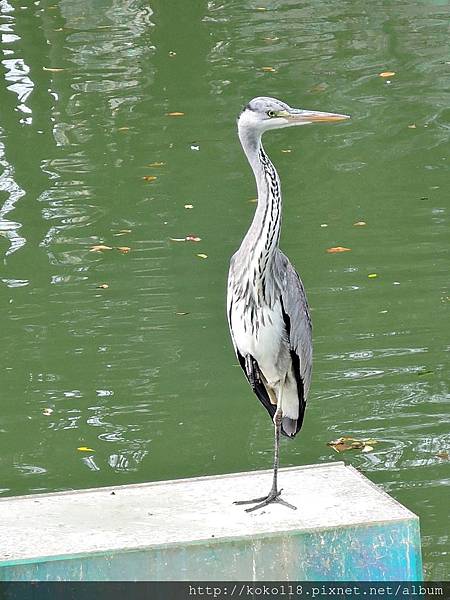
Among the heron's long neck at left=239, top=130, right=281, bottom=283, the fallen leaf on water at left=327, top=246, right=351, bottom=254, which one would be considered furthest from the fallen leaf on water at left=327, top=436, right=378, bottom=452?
the fallen leaf on water at left=327, top=246, right=351, bottom=254

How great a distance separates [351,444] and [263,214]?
1967 millimetres

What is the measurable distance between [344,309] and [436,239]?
1399 mm

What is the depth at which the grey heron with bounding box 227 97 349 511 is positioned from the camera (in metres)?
4.73

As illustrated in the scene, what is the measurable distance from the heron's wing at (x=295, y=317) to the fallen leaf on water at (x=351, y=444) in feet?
4.11

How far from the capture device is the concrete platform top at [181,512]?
449cm

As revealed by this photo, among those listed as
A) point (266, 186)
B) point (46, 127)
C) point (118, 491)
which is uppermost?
point (266, 186)

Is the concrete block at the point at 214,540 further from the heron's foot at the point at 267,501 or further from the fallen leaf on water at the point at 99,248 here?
the fallen leaf on water at the point at 99,248

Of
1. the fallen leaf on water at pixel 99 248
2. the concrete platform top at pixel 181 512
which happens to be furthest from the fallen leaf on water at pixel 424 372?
the fallen leaf on water at pixel 99 248

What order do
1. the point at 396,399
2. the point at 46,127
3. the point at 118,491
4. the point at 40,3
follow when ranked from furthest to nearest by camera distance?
1. the point at 40,3
2. the point at 46,127
3. the point at 396,399
4. the point at 118,491

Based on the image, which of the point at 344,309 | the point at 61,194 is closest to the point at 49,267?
the point at 61,194

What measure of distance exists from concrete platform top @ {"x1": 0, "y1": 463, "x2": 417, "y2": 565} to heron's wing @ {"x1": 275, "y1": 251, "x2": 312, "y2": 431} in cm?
47

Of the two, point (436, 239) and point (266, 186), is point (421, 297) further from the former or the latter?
point (266, 186)

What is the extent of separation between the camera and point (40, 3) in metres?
15.2

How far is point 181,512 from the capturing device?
4.82 meters
